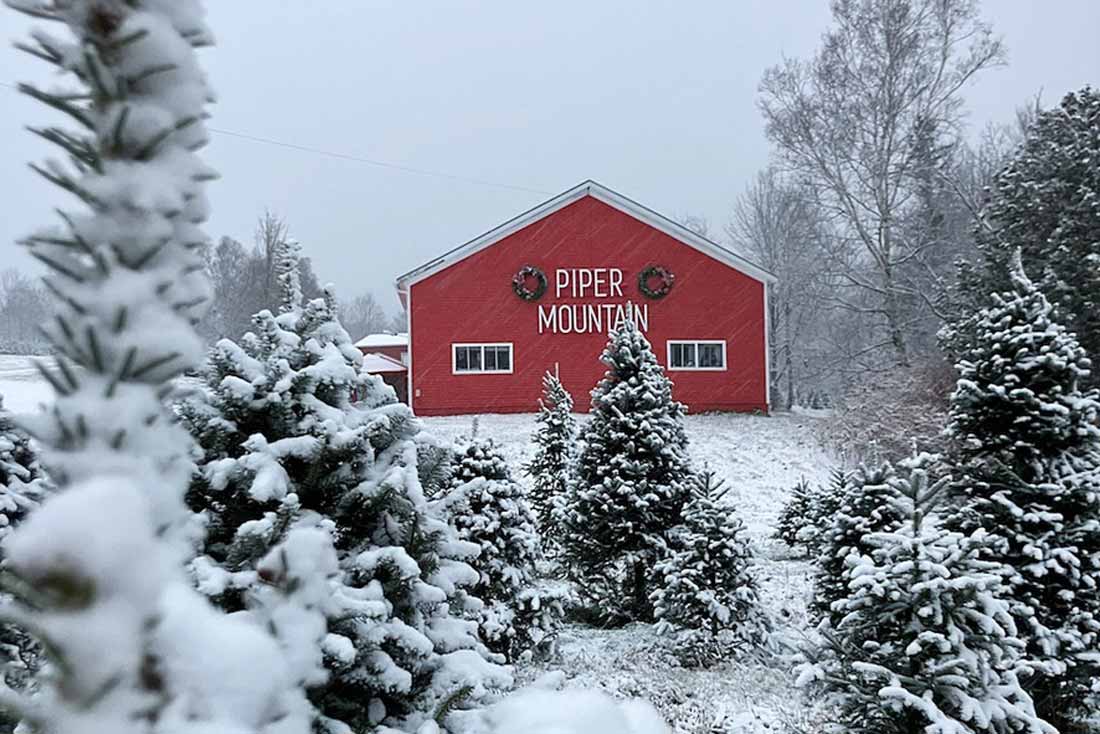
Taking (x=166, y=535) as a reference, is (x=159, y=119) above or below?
above

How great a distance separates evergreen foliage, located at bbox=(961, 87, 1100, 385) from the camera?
53.7 ft

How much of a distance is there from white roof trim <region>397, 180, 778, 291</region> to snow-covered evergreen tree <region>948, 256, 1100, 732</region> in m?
21.5

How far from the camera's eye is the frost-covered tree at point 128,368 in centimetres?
50

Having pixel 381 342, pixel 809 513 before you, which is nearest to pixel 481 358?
pixel 809 513

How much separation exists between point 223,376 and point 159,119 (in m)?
2.40

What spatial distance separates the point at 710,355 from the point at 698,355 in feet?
1.46

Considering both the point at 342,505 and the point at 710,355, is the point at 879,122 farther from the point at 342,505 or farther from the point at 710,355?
the point at 342,505

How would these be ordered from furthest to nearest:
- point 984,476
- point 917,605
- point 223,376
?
point 984,476 < point 917,605 < point 223,376

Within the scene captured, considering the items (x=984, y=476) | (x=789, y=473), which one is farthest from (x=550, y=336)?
(x=984, y=476)

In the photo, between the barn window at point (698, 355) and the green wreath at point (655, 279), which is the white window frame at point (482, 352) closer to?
the green wreath at point (655, 279)

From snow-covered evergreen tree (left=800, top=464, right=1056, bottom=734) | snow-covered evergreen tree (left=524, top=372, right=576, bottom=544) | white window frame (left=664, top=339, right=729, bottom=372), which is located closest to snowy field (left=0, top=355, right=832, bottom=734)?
snow-covered evergreen tree (left=800, top=464, right=1056, bottom=734)

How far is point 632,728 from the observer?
77 cm

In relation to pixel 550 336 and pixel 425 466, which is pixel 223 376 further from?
pixel 550 336

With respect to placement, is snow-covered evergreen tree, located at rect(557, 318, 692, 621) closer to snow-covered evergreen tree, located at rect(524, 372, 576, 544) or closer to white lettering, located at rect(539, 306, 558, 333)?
snow-covered evergreen tree, located at rect(524, 372, 576, 544)
